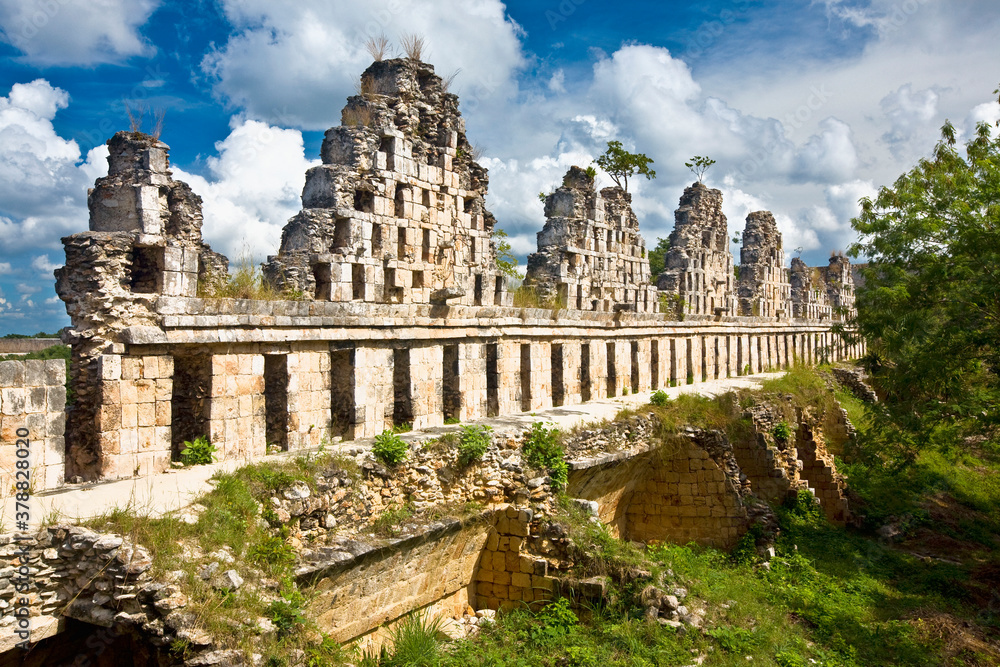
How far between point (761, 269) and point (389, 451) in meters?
33.3

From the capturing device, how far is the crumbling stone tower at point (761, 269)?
37531mm

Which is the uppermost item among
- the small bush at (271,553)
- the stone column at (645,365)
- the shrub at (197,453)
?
the stone column at (645,365)

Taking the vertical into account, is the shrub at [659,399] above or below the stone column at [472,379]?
below

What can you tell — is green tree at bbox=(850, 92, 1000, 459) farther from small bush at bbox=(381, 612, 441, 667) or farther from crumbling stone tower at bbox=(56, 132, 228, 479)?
crumbling stone tower at bbox=(56, 132, 228, 479)

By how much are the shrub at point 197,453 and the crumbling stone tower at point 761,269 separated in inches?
1281

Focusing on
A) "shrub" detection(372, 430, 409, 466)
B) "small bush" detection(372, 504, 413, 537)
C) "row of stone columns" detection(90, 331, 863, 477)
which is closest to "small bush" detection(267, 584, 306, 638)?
"small bush" detection(372, 504, 413, 537)

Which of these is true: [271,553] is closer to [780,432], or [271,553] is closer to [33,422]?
[33,422]

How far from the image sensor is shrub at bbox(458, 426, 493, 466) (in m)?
10.0

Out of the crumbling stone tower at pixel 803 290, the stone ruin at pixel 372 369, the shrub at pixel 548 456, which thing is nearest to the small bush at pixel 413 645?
the stone ruin at pixel 372 369

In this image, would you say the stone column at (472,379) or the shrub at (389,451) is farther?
the stone column at (472,379)

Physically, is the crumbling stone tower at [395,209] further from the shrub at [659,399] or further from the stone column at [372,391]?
the shrub at [659,399]

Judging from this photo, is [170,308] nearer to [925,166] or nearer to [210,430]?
[210,430]

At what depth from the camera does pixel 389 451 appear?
364 inches

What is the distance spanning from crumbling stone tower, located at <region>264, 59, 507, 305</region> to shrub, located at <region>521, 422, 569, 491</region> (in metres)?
2.89
